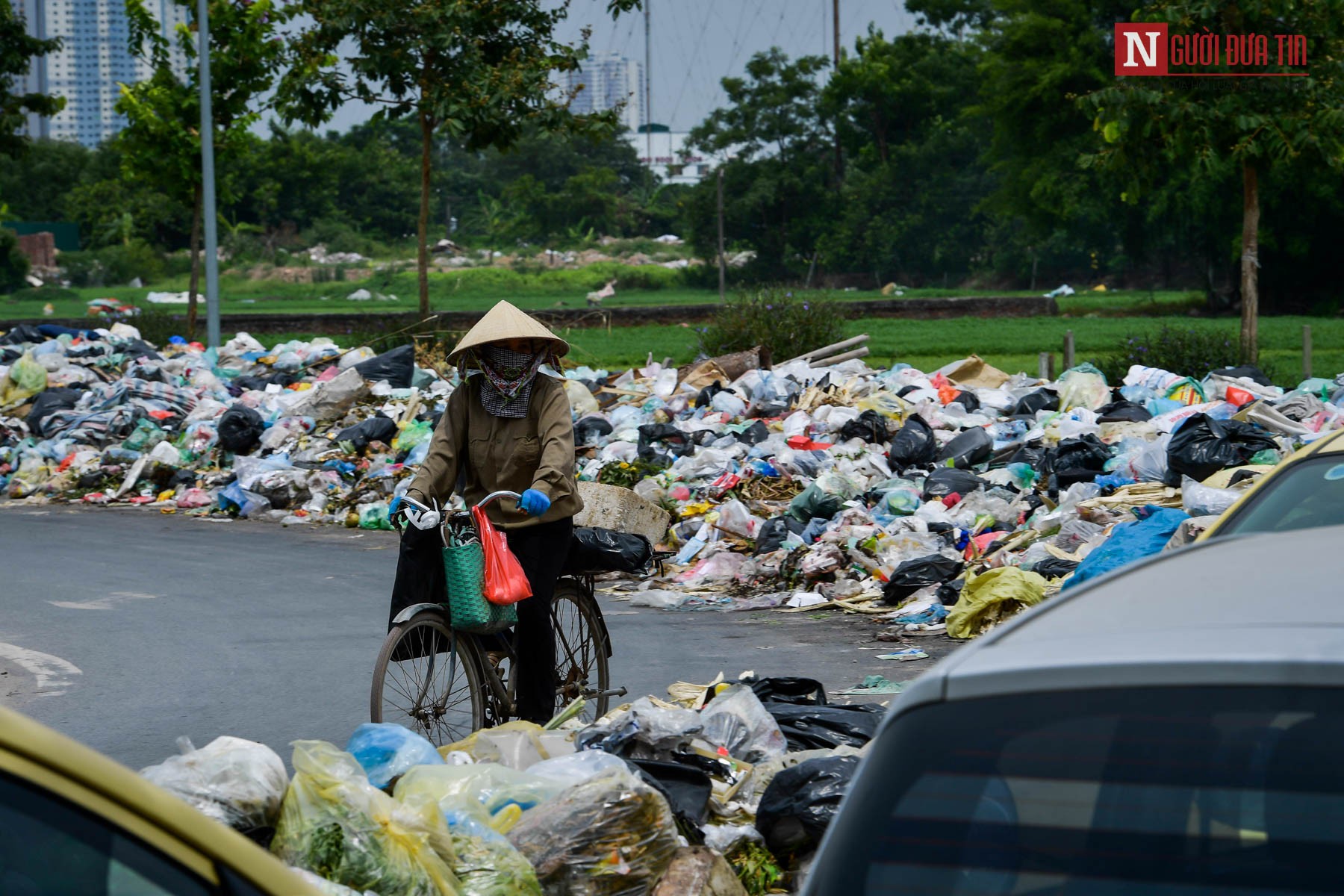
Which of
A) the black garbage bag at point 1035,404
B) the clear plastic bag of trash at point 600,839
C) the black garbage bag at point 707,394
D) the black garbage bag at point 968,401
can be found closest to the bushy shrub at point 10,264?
the black garbage bag at point 707,394

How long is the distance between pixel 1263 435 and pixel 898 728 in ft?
34.4

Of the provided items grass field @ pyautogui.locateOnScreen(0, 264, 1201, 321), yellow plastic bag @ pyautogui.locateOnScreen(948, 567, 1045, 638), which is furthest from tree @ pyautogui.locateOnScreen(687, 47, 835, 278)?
yellow plastic bag @ pyautogui.locateOnScreen(948, 567, 1045, 638)

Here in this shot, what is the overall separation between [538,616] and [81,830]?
4316 millimetres

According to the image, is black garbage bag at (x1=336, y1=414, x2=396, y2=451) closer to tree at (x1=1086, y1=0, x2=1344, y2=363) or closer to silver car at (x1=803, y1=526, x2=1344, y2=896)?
tree at (x1=1086, y1=0, x2=1344, y2=363)

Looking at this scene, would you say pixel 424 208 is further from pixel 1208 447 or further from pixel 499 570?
pixel 499 570

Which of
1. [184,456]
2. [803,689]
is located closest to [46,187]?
[184,456]

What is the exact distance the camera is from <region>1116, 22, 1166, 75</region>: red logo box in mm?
20203

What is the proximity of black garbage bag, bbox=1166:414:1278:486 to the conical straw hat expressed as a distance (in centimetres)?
662

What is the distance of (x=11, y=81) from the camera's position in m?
31.8

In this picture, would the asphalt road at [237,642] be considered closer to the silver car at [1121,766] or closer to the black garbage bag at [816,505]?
the black garbage bag at [816,505]

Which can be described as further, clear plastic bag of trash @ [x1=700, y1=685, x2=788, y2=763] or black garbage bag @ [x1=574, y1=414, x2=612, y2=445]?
black garbage bag @ [x1=574, y1=414, x2=612, y2=445]

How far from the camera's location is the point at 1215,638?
5.97 feet

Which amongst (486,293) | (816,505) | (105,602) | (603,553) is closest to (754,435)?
(816,505)

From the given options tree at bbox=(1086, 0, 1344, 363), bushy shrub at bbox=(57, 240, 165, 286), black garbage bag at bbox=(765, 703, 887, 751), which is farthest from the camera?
bushy shrub at bbox=(57, 240, 165, 286)
